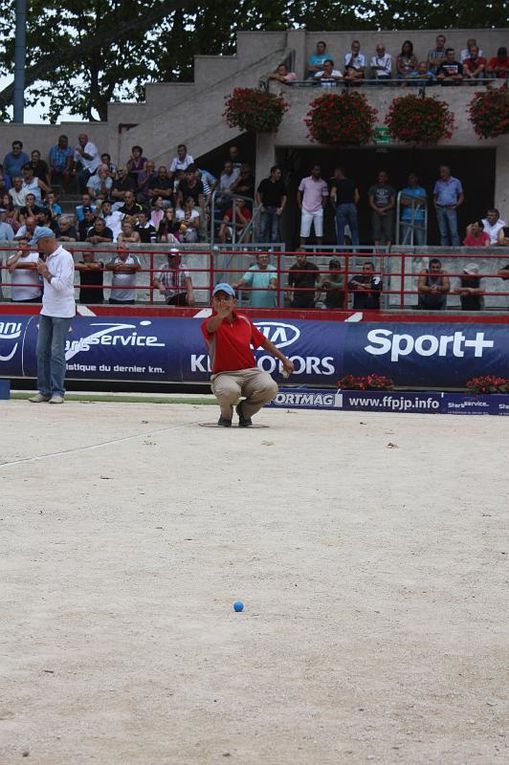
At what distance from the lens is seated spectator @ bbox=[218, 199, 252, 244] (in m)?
27.3

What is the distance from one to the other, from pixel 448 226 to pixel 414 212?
2.66 feet

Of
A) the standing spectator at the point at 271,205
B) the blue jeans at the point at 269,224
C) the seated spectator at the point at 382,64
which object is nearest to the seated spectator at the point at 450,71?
the seated spectator at the point at 382,64

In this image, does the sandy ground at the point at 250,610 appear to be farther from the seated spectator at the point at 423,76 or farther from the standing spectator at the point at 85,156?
the seated spectator at the point at 423,76

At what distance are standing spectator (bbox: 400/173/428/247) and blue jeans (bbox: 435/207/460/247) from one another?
0.38 meters

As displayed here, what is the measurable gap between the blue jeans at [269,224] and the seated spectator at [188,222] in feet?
4.86

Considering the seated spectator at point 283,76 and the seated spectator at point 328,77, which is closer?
the seated spectator at point 328,77

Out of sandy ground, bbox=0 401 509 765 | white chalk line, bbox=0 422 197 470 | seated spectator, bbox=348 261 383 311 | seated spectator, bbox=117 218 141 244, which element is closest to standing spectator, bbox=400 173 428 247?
seated spectator, bbox=348 261 383 311

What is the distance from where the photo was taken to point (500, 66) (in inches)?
Answer: 1208

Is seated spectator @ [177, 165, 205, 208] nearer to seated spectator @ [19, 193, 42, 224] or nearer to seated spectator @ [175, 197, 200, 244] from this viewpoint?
seated spectator @ [175, 197, 200, 244]

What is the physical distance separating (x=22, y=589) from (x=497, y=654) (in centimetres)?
232

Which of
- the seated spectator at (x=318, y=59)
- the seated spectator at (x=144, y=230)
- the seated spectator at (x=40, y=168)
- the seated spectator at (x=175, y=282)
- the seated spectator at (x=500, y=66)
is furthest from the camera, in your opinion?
the seated spectator at (x=318, y=59)

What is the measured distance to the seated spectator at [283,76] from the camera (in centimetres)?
3152

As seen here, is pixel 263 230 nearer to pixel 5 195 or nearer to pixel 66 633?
pixel 5 195

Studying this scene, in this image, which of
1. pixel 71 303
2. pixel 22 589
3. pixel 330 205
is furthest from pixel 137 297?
pixel 22 589
